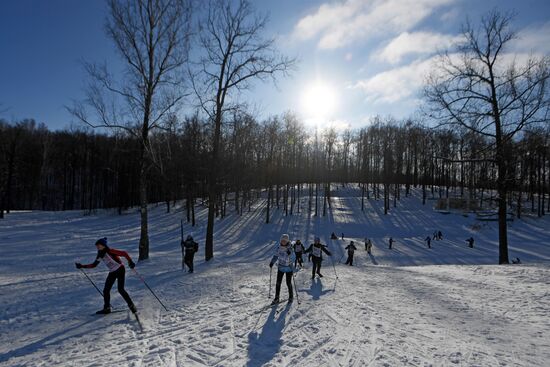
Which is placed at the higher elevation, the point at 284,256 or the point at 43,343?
the point at 284,256

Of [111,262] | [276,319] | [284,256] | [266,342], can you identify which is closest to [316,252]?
[284,256]

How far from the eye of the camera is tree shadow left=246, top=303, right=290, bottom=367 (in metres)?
5.12

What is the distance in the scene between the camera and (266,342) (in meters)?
5.82

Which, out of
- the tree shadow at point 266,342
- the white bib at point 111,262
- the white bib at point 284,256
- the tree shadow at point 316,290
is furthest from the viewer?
the tree shadow at point 316,290

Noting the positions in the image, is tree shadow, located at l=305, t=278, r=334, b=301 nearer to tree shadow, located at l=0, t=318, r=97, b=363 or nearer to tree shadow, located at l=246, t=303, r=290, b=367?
tree shadow, located at l=246, t=303, r=290, b=367

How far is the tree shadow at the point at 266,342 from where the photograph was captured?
5.12 m

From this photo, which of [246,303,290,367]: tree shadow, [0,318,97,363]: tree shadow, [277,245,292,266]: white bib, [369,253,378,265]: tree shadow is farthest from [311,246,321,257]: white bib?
[369,253,378,265]: tree shadow

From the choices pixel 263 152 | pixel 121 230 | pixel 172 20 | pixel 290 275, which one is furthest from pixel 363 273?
pixel 263 152

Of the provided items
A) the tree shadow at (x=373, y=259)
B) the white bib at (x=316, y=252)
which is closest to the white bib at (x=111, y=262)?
the white bib at (x=316, y=252)

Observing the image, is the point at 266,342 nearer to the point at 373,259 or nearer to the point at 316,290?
the point at 316,290

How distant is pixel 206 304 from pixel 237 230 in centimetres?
2912

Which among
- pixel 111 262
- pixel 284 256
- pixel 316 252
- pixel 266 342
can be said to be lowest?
pixel 266 342

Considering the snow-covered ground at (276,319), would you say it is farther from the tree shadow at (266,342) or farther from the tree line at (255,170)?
the tree line at (255,170)

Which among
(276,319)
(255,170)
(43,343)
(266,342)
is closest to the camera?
(43,343)
